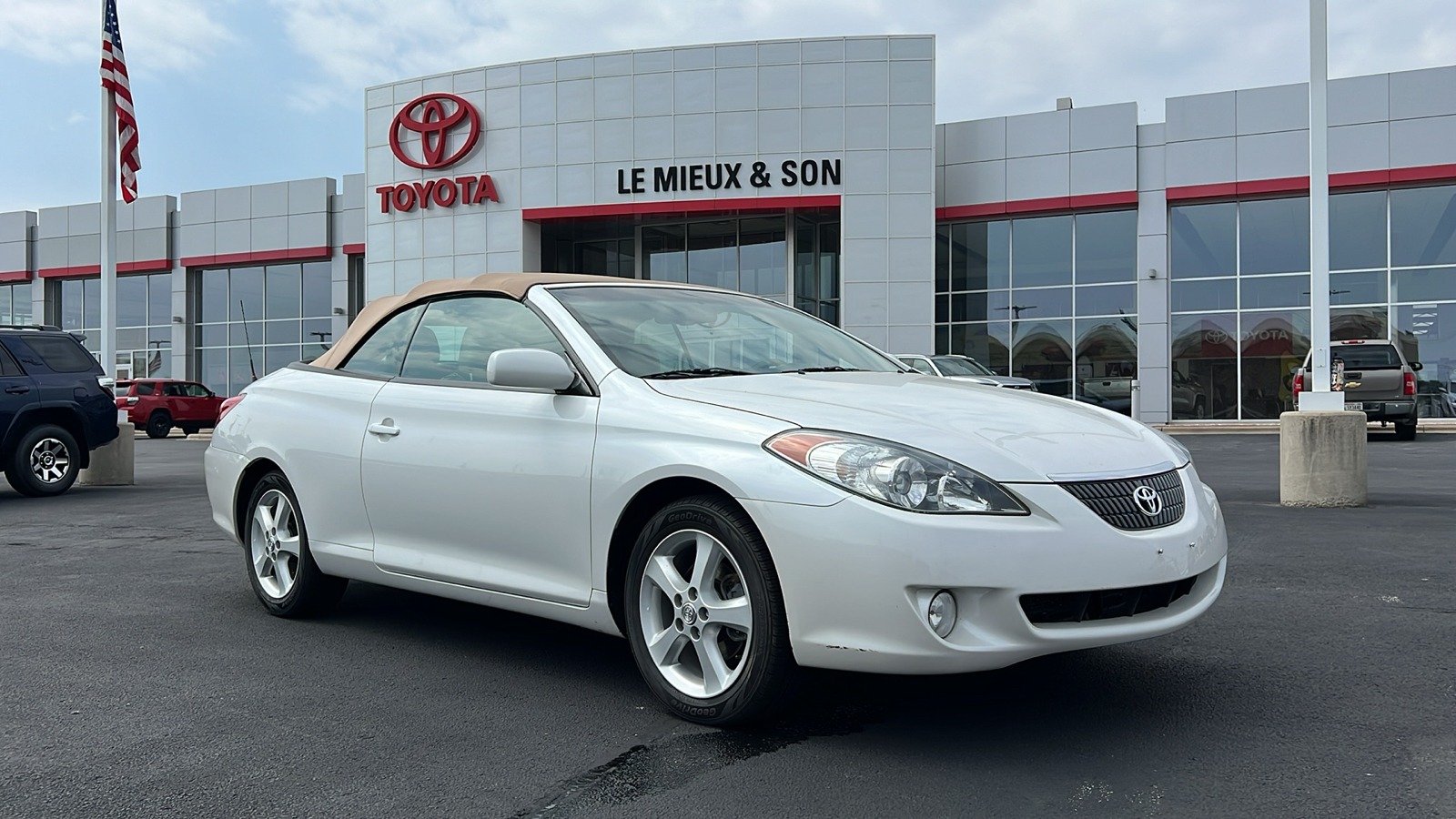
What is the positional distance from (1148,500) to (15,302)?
46206 millimetres

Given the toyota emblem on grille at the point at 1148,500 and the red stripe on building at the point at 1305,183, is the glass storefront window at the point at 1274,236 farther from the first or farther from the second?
the toyota emblem on grille at the point at 1148,500

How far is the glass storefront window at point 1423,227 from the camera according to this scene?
80.8 feet

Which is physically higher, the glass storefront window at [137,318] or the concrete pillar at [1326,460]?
the glass storefront window at [137,318]

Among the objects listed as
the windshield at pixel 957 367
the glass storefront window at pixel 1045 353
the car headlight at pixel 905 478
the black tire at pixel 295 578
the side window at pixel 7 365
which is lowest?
the black tire at pixel 295 578

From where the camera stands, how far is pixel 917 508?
121 inches

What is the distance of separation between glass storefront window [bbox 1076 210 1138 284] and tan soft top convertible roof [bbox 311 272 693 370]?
24.0m

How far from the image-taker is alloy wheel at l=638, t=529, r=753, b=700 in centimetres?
341

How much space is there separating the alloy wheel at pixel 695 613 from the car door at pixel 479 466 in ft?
1.03

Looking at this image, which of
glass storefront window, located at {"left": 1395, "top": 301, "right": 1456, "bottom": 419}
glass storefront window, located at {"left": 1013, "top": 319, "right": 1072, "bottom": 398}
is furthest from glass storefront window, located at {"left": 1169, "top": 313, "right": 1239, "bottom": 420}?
glass storefront window, located at {"left": 1395, "top": 301, "right": 1456, "bottom": 419}

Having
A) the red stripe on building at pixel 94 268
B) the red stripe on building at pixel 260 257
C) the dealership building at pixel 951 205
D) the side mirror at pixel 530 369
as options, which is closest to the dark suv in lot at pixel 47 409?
the side mirror at pixel 530 369

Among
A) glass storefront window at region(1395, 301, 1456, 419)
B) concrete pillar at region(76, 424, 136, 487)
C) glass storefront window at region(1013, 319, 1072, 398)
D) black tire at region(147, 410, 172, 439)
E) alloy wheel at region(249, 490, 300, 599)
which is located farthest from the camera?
black tire at region(147, 410, 172, 439)

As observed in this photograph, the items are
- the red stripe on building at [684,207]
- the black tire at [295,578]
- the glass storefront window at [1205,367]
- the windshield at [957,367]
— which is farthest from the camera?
the red stripe on building at [684,207]

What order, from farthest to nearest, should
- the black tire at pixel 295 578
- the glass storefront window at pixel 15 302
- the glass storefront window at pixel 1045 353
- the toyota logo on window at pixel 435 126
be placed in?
the glass storefront window at pixel 15 302, the toyota logo on window at pixel 435 126, the glass storefront window at pixel 1045 353, the black tire at pixel 295 578

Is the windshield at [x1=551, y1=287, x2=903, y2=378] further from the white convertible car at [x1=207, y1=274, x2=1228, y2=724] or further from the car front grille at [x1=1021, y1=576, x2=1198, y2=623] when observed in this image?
the car front grille at [x1=1021, y1=576, x2=1198, y2=623]
